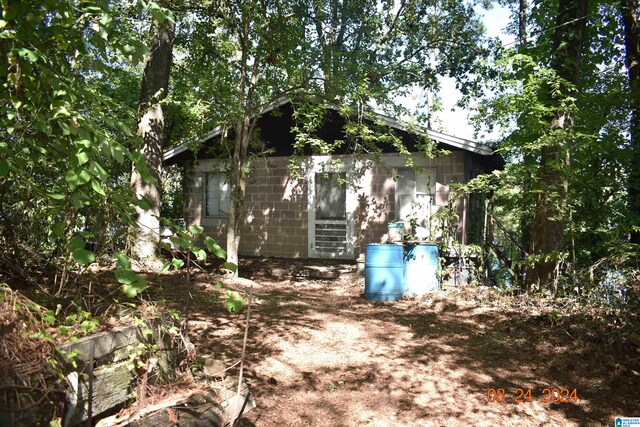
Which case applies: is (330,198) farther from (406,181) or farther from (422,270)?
(422,270)

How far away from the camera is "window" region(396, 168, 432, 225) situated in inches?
451

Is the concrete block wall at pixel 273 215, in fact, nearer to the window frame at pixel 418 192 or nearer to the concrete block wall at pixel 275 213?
the concrete block wall at pixel 275 213

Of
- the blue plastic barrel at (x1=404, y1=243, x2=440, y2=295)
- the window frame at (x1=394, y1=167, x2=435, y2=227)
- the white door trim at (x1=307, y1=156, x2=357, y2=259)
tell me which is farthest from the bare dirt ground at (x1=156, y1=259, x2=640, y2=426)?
the white door trim at (x1=307, y1=156, x2=357, y2=259)

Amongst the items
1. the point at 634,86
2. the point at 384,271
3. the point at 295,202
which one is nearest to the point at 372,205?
the point at 295,202

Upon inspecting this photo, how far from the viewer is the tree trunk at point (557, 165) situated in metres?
6.90

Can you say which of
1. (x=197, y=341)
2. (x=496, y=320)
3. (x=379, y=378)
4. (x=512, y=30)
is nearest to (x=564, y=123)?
(x=496, y=320)

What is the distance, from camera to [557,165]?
6.80 meters

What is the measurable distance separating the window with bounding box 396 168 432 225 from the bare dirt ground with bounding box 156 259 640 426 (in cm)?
401

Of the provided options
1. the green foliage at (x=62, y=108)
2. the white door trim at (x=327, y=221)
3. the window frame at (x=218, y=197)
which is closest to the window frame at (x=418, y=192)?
the white door trim at (x=327, y=221)

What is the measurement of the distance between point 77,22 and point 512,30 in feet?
82.5

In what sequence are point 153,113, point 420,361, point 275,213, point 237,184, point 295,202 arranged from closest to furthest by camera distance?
point 420,361 → point 153,113 → point 237,184 → point 295,202 → point 275,213

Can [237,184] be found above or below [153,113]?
below

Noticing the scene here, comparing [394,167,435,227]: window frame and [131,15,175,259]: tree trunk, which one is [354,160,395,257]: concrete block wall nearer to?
[394,167,435,227]: window frame

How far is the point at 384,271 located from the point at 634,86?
22.2 ft
